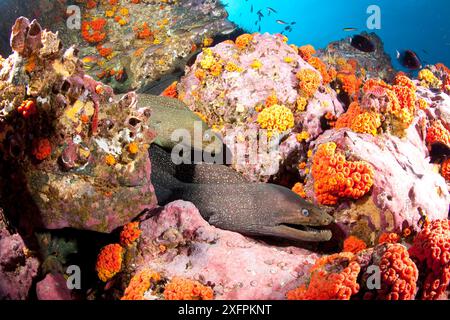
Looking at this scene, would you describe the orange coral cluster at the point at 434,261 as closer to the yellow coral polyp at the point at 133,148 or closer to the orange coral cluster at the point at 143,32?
the yellow coral polyp at the point at 133,148

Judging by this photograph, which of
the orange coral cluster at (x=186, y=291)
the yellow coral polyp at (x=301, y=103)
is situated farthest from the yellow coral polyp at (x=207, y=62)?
the orange coral cluster at (x=186, y=291)

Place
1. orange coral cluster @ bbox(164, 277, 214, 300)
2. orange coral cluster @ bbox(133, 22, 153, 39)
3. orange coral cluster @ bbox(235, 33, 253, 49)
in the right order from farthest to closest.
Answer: orange coral cluster @ bbox(133, 22, 153, 39)
orange coral cluster @ bbox(235, 33, 253, 49)
orange coral cluster @ bbox(164, 277, 214, 300)

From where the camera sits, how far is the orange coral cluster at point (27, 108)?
271 centimetres

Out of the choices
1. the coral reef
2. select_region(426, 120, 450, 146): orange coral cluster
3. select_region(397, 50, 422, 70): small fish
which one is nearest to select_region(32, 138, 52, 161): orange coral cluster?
the coral reef

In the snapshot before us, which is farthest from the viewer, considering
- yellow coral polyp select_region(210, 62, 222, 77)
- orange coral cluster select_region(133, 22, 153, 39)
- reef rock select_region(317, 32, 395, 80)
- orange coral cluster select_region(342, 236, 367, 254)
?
reef rock select_region(317, 32, 395, 80)

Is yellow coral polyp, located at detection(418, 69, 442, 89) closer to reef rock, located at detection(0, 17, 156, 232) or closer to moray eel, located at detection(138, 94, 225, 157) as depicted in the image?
moray eel, located at detection(138, 94, 225, 157)

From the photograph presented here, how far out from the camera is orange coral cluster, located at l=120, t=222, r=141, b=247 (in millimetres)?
3053

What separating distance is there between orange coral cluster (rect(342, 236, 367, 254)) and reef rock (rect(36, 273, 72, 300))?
A: 10.8 ft

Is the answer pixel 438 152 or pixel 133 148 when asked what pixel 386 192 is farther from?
pixel 133 148

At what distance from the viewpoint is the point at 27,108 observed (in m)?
2.71

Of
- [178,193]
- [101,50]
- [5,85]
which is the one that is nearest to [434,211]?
[178,193]

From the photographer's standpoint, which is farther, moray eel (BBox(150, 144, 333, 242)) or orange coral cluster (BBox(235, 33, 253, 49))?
orange coral cluster (BBox(235, 33, 253, 49))

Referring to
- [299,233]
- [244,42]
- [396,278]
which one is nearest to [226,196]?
[299,233]

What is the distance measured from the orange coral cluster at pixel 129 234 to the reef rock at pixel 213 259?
61 mm
